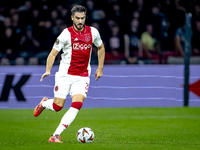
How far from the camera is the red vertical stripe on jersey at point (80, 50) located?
6.25 m

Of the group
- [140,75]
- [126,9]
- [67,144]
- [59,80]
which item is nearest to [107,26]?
[126,9]

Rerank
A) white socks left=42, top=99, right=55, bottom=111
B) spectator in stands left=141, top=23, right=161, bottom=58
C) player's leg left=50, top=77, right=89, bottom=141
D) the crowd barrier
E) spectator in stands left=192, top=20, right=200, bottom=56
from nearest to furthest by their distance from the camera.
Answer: player's leg left=50, top=77, right=89, bottom=141 → white socks left=42, top=99, right=55, bottom=111 → the crowd barrier → spectator in stands left=141, top=23, right=161, bottom=58 → spectator in stands left=192, top=20, right=200, bottom=56

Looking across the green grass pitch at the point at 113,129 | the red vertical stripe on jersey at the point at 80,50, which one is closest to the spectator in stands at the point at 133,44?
the green grass pitch at the point at 113,129

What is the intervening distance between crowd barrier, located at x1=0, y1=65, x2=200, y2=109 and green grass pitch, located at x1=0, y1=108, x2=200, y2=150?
17.4 inches

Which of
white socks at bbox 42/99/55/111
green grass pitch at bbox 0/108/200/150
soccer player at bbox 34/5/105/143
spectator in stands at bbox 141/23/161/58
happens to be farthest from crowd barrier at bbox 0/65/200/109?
soccer player at bbox 34/5/105/143

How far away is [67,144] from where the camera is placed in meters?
5.69

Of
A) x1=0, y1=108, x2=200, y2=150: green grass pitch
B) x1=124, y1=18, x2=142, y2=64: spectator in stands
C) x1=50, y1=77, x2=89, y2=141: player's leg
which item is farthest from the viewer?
x1=124, y1=18, x2=142, y2=64: spectator in stands

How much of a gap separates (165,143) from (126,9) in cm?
805

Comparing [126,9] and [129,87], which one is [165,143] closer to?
[129,87]

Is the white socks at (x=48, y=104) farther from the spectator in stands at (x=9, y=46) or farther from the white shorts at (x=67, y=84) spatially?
the spectator in stands at (x=9, y=46)

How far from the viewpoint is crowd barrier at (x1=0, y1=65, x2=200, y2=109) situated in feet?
36.5

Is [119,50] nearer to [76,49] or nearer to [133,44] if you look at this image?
[133,44]

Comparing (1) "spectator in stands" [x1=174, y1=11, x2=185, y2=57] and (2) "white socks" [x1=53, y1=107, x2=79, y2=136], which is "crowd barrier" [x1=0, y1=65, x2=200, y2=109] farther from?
(2) "white socks" [x1=53, y1=107, x2=79, y2=136]

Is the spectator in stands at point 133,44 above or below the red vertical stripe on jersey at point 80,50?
below
